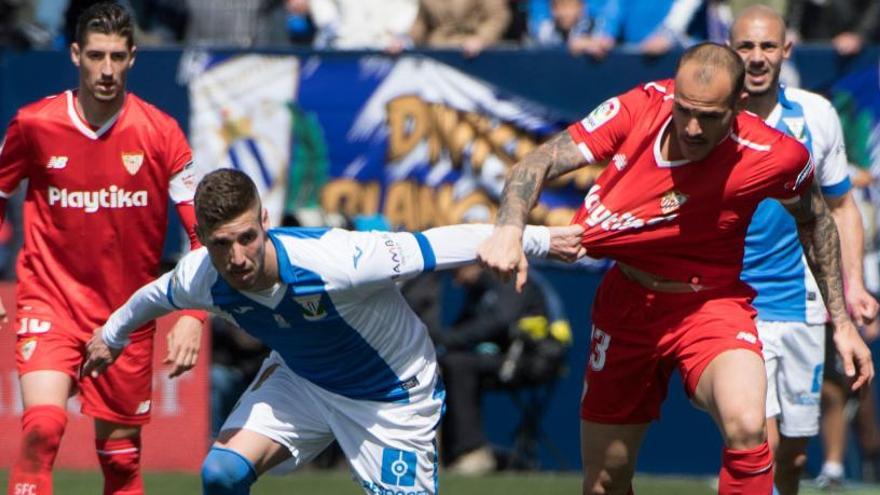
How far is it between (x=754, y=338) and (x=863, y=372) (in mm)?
482

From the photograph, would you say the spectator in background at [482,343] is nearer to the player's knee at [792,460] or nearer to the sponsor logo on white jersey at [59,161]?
the player's knee at [792,460]

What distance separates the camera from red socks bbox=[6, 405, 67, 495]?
705 cm

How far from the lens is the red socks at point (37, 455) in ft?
23.1

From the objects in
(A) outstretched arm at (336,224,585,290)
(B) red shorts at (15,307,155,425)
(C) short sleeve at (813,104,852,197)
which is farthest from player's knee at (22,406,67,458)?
(C) short sleeve at (813,104,852,197)

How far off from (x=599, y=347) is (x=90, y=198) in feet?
7.73

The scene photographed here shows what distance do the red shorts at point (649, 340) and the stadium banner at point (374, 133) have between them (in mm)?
4725

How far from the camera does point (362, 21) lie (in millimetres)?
12539

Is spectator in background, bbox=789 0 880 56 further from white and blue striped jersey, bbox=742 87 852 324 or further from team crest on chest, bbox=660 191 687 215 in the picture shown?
team crest on chest, bbox=660 191 687 215

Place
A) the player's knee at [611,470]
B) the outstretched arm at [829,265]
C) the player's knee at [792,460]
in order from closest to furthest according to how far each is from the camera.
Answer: the outstretched arm at [829,265] → the player's knee at [611,470] → the player's knee at [792,460]

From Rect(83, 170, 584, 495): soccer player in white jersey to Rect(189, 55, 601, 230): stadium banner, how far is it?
5070 millimetres

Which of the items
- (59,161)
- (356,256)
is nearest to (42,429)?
(59,161)

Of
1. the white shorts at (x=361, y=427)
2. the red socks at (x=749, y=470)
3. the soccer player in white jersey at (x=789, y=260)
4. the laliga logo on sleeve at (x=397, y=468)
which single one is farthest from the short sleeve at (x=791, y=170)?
the laliga logo on sleeve at (x=397, y=468)

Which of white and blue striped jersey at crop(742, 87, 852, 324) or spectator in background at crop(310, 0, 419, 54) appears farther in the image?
spectator in background at crop(310, 0, 419, 54)

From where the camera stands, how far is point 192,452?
11.4m
